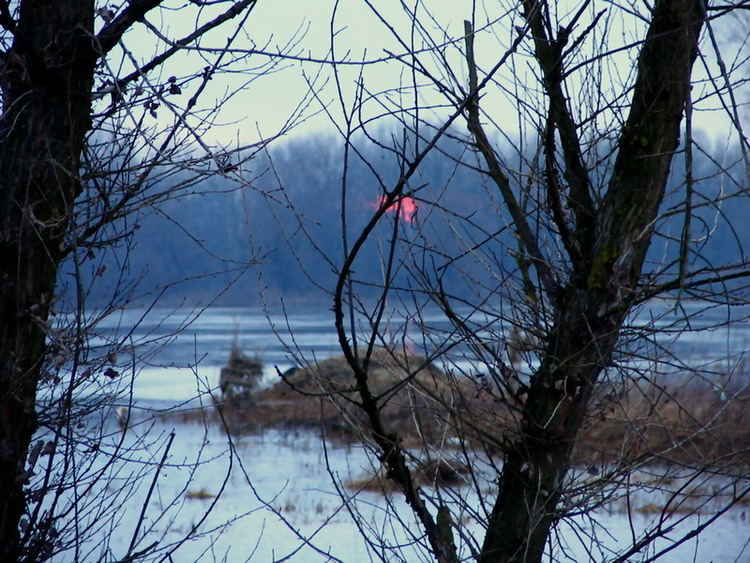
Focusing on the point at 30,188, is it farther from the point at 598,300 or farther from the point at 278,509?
the point at 278,509

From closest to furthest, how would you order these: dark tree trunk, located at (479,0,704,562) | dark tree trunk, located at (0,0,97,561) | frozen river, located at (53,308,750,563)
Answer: dark tree trunk, located at (479,0,704,562), dark tree trunk, located at (0,0,97,561), frozen river, located at (53,308,750,563)

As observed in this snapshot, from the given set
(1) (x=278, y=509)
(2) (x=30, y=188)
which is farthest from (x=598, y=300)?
(1) (x=278, y=509)

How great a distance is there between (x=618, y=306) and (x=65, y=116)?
8.62 feet

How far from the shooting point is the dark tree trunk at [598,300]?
328 centimetres

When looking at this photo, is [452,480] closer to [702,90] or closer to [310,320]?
[702,90]

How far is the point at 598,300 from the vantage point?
3.31 meters

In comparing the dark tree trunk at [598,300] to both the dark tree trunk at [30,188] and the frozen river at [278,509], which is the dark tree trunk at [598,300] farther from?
the dark tree trunk at [30,188]

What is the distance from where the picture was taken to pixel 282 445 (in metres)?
16.1

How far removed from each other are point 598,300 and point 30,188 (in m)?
2.54

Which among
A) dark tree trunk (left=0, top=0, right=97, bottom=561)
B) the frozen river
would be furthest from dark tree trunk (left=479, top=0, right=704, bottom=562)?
dark tree trunk (left=0, top=0, right=97, bottom=561)

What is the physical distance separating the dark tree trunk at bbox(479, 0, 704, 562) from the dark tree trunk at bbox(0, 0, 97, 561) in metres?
2.10

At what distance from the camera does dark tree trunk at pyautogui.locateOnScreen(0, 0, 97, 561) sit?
3.71m

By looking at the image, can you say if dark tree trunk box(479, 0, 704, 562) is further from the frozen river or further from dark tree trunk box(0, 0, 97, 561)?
dark tree trunk box(0, 0, 97, 561)

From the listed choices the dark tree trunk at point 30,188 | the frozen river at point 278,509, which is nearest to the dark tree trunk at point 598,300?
the frozen river at point 278,509
